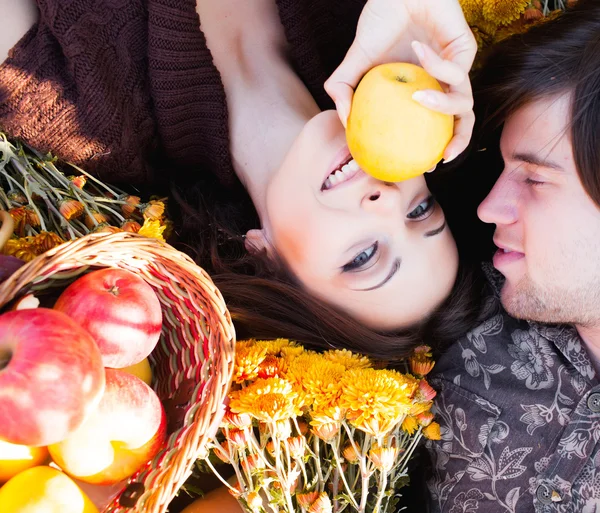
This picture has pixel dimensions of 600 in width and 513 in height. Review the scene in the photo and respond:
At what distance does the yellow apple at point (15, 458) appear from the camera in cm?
88

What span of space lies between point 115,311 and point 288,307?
50 cm

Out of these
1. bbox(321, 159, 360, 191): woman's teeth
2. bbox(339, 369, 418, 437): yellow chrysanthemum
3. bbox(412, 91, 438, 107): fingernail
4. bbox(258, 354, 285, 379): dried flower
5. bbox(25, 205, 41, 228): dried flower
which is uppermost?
bbox(412, 91, 438, 107): fingernail

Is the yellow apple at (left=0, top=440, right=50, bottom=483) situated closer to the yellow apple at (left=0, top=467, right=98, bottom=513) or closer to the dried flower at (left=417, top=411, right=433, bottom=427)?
the yellow apple at (left=0, top=467, right=98, bottom=513)

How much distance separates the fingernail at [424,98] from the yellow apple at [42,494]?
0.78 metres

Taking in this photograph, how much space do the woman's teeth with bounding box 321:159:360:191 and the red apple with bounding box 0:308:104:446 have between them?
1.74 feet

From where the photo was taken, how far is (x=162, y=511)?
36.0 inches

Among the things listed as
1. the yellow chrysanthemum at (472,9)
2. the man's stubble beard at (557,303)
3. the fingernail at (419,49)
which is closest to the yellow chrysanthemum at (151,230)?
the fingernail at (419,49)

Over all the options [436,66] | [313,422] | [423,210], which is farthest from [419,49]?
[313,422]

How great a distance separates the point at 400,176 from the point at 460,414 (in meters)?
0.61

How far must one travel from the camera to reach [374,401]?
1018 millimetres

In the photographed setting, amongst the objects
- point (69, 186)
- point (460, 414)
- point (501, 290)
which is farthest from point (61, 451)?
point (501, 290)

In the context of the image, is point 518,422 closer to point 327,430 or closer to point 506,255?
point 506,255

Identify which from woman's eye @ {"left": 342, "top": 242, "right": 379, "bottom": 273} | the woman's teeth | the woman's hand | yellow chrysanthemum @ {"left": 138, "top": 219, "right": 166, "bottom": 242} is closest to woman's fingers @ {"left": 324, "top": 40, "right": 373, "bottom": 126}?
the woman's hand

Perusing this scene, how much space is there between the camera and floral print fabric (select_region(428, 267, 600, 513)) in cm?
125
